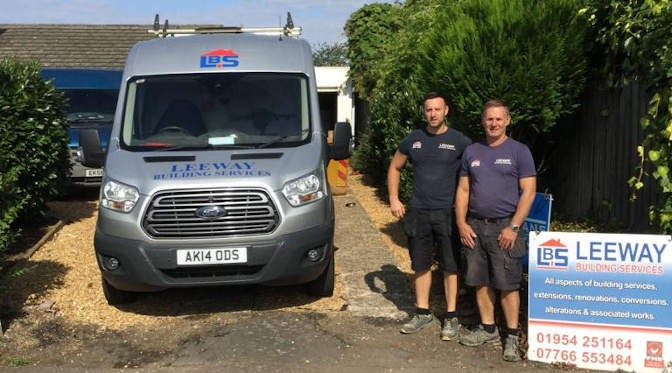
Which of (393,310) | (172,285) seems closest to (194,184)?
(172,285)

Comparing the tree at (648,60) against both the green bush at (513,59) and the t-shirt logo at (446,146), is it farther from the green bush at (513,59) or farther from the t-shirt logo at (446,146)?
the t-shirt logo at (446,146)

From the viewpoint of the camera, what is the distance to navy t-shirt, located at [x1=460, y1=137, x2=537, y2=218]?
16.2 feet

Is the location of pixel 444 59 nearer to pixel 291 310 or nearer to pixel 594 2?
pixel 594 2

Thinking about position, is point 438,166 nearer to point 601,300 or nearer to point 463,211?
point 463,211

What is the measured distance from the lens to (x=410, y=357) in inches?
202

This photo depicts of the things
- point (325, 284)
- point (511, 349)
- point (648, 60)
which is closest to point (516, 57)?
point (648, 60)

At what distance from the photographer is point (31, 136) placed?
891 cm

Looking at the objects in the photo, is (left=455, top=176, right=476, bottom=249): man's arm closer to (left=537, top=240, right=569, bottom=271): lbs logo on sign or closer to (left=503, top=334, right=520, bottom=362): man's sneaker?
(left=537, top=240, right=569, bottom=271): lbs logo on sign

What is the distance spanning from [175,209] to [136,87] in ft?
5.52

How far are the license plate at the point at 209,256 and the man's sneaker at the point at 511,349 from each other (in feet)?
7.18

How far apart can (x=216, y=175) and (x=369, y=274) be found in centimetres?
240

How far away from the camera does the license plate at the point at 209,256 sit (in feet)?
18.6

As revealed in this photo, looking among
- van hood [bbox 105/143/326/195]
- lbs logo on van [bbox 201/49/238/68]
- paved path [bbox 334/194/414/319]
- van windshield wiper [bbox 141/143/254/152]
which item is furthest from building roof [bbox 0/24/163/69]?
van hood [bbox 105/143/326/195]

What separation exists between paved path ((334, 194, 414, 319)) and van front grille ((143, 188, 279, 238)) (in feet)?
4.49
